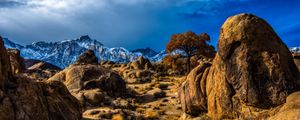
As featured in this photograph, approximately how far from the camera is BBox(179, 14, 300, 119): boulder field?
24578 millimetres

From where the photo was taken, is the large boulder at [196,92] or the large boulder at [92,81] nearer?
the large boulder at [196,92]

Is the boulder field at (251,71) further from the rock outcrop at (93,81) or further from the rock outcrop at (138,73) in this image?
the rock outcrop at (138,73)

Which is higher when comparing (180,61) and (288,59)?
(180,61)

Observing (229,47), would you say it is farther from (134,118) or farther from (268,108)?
(134,118)

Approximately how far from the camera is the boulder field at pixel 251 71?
2458cm

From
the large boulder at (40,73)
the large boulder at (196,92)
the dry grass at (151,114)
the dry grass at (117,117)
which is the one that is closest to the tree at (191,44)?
the large boulder at (40,73)

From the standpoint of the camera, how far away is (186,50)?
69.7m

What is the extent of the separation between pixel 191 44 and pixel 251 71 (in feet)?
142

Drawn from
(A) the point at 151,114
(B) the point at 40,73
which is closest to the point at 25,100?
(A) the point at 151,114

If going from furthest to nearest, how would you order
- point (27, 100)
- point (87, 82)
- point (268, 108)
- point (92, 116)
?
point (87, 82)
point (92, 116)
point (268, 108)
point (27, 100)

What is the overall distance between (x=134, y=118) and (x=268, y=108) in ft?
48.5

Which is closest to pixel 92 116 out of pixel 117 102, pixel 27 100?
pixel 117 102

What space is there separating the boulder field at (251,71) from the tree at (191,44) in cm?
4013

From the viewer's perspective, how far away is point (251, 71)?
83.1 feet
